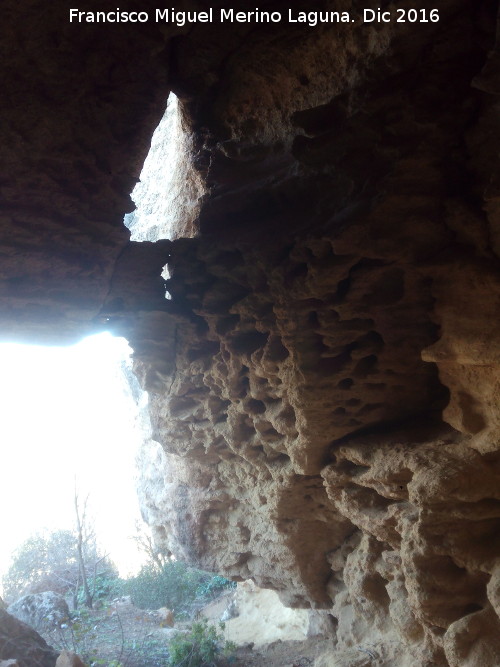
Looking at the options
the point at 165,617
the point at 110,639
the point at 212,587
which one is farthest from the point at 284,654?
the point at 212,587

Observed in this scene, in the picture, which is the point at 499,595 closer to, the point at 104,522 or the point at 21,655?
the point at 21,655

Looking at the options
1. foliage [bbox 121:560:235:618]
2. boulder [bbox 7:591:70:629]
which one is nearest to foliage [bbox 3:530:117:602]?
foliage [bbox 121:560:235:618]

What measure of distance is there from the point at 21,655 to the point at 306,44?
22.9ft

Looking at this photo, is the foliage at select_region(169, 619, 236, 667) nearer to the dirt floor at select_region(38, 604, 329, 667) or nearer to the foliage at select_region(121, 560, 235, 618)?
the dirt floor at select_region(38, 604, 329, 667)

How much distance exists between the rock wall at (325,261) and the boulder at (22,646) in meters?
3.94

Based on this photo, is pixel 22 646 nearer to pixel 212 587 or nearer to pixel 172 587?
pixel 172 587

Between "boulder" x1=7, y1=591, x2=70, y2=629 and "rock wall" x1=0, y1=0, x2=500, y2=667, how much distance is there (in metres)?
6.05

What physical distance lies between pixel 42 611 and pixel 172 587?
3106mm

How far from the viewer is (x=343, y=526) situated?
4.78 meters

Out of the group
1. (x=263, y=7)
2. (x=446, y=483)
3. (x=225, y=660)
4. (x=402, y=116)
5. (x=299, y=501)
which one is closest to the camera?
(x=402, y=116)

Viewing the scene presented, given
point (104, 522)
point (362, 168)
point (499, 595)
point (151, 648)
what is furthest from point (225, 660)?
point (104, 522)

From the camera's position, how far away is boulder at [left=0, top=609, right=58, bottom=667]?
6.20 m

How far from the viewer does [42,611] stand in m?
8.82

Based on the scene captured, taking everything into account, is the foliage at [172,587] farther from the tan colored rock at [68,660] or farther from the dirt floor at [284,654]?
the tan colored rock at [68,660]
